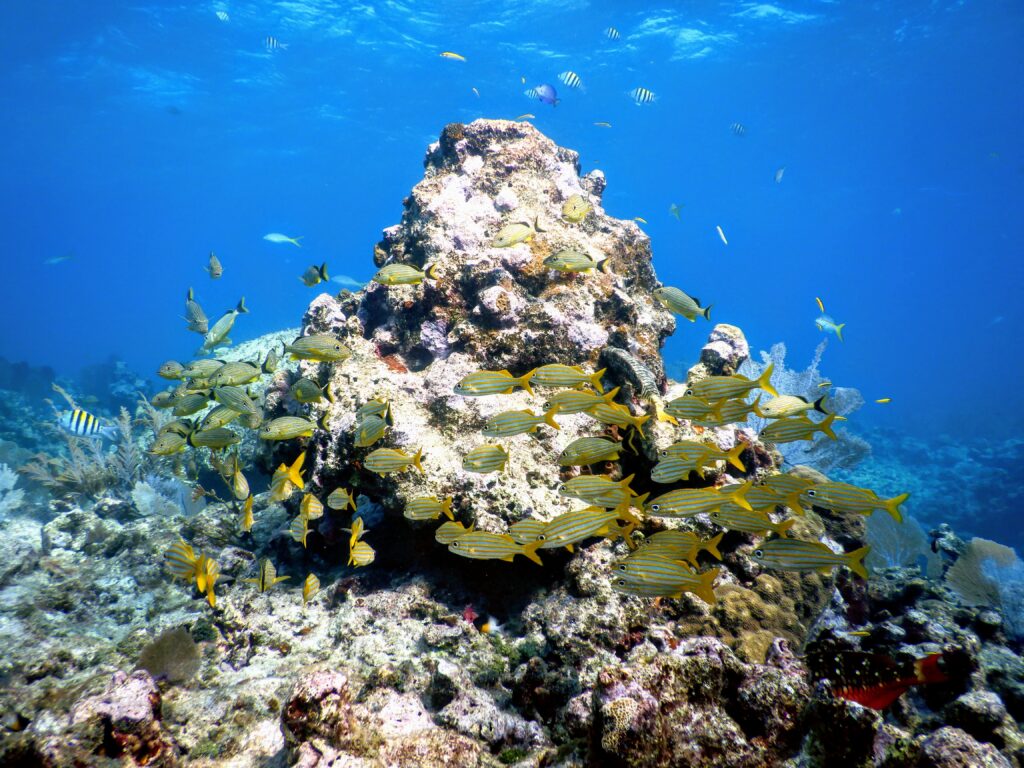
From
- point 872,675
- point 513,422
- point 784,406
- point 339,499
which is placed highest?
point 784,406

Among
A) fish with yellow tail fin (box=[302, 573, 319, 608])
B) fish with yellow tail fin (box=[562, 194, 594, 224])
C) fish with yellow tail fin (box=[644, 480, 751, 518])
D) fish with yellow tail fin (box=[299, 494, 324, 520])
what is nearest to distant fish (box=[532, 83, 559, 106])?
fish with yellow tail fin (box=[562, 194, 594, 224])

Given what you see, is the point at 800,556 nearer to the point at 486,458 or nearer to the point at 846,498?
the point at 846,498

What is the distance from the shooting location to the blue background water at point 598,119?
28.7m

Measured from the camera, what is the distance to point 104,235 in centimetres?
11888

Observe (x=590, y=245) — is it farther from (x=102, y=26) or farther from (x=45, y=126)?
(x=45, y=126)

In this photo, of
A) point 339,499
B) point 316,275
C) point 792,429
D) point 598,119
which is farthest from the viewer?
point 598,119

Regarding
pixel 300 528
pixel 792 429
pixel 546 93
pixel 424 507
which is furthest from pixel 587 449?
pixel 546 93

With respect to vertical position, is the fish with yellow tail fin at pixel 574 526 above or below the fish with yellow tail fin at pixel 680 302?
below

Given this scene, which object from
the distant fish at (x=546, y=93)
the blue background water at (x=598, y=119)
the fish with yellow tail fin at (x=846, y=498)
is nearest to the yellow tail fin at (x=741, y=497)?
the fish with yellow tail fin at (x=846, y=498)

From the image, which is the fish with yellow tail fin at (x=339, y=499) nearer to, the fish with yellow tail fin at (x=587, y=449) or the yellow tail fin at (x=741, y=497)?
the fish with yellow tail fin at (x=587, y=449)

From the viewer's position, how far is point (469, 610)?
Answer: 164 inches

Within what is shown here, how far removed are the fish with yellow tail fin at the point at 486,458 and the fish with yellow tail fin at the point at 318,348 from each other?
6.07 ft

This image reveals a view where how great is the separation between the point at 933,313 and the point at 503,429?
610 feet

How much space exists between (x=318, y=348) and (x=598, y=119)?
157ft
